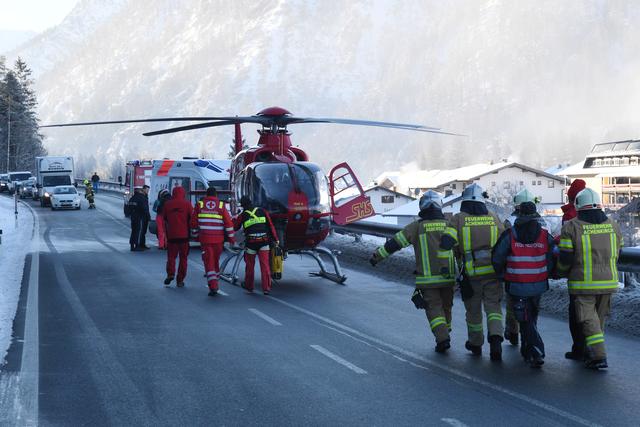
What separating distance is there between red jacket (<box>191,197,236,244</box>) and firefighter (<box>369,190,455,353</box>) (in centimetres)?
635

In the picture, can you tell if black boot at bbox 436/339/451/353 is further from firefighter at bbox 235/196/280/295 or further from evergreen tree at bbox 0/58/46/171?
evergreen tree at bbox 0/58/46/171

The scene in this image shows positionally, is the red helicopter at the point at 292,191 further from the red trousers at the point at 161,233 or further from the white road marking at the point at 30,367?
the white road marking at the point at 30,367

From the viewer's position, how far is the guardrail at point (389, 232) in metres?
12.7

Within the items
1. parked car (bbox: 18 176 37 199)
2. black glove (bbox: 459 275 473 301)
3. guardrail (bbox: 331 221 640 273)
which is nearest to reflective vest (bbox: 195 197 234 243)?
guardrail (bbox: 331 221 640 273)

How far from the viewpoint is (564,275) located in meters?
9.58

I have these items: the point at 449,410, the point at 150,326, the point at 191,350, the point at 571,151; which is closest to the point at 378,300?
the point at 150,326

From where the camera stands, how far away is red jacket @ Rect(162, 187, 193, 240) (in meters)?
17.2

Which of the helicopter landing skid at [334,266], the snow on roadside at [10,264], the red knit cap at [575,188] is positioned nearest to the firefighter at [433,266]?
the red knit cap at [575,188]

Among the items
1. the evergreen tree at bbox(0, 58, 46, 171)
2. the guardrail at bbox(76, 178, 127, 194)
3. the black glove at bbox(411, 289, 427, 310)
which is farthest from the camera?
the evergreen tree at bbox(0, 58, 46, 171)

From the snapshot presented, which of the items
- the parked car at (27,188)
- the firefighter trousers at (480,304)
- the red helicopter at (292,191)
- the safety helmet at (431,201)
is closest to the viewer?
the firefighter trousers at (480,304)

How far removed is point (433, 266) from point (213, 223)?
6949 mm

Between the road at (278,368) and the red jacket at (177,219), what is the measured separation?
1704mm

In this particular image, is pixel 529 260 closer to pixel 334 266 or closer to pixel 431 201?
pixel 431 201

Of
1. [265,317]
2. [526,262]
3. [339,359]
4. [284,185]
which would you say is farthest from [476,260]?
[284,185]
